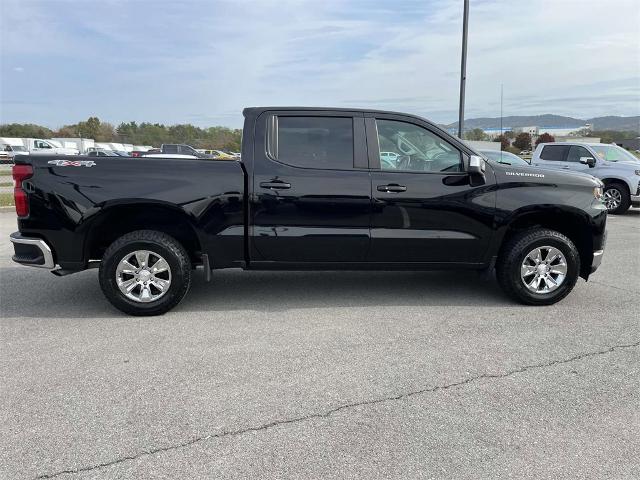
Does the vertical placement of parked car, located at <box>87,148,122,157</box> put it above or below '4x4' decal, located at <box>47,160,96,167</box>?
above

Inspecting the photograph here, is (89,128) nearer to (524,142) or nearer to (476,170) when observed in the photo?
(524,142)

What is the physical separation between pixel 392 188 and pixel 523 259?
1520mm

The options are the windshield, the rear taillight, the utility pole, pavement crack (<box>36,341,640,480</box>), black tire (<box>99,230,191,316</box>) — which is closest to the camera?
pavement crack (<box>36,341,640,480</box>)

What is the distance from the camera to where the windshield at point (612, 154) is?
1330cm

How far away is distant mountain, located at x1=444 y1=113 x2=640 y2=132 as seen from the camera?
20703mm

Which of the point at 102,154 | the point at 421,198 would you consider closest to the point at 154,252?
the point at 421,198

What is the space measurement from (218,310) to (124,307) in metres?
0.86

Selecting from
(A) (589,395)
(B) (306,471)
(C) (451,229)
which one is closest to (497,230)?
(C) (451,229)

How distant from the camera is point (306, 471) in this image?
2434mm

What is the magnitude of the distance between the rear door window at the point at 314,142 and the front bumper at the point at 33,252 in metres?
2.25

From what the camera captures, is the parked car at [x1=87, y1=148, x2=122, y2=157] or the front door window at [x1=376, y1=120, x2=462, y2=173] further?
the parked car at [x1=87, y1=148, x2=122, y2=157]

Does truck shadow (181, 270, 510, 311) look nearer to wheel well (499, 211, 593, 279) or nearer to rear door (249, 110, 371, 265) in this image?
rear door (249, 110, 371, 265)

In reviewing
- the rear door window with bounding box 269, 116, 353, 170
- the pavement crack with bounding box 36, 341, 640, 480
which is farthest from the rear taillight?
the pavement crack with bounding box 36, 341, 640, 480

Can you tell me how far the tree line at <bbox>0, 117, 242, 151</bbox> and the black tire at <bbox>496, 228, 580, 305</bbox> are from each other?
8102 cm
